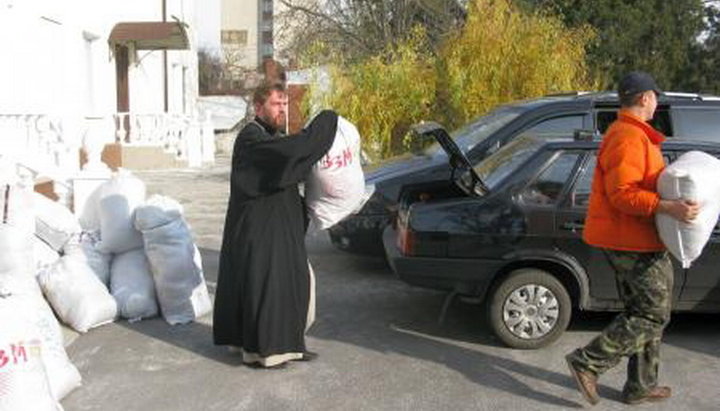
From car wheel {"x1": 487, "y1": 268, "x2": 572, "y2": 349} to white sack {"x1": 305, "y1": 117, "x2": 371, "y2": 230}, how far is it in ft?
3.80

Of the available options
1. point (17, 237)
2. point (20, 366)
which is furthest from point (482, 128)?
point (20, 366)

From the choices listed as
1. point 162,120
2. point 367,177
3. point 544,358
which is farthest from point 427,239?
point 162,120

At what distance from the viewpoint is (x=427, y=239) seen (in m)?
5.72

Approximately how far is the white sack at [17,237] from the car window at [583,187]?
11.6ft

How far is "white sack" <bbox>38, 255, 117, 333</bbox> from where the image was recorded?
20.4 feet

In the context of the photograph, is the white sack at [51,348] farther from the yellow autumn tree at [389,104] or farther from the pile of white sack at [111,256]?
the yellow autumn tree at [389,104]

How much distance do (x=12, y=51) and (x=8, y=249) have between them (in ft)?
27.2

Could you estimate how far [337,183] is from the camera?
214 inches

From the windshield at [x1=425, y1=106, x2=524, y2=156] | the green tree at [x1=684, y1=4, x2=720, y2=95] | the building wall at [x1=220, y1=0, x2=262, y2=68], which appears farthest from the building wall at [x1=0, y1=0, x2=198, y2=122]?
the building wall at [x1=220, y1=0, x2=262, y2=68]

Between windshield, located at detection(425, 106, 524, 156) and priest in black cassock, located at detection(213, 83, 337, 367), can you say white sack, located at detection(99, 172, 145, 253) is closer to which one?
priest in black cassock, located at detection(213, 83, 337, 367)

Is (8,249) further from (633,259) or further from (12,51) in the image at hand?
(12,51)

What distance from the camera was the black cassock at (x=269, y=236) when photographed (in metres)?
5.21

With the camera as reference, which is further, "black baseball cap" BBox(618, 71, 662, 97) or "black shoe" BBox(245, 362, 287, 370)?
"black shoe" BBox(245, 362, 287, 370)

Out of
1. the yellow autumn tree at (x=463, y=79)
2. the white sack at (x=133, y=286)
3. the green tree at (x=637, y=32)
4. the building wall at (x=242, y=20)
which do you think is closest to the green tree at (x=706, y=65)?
the green tree at (x=637, y=32)
